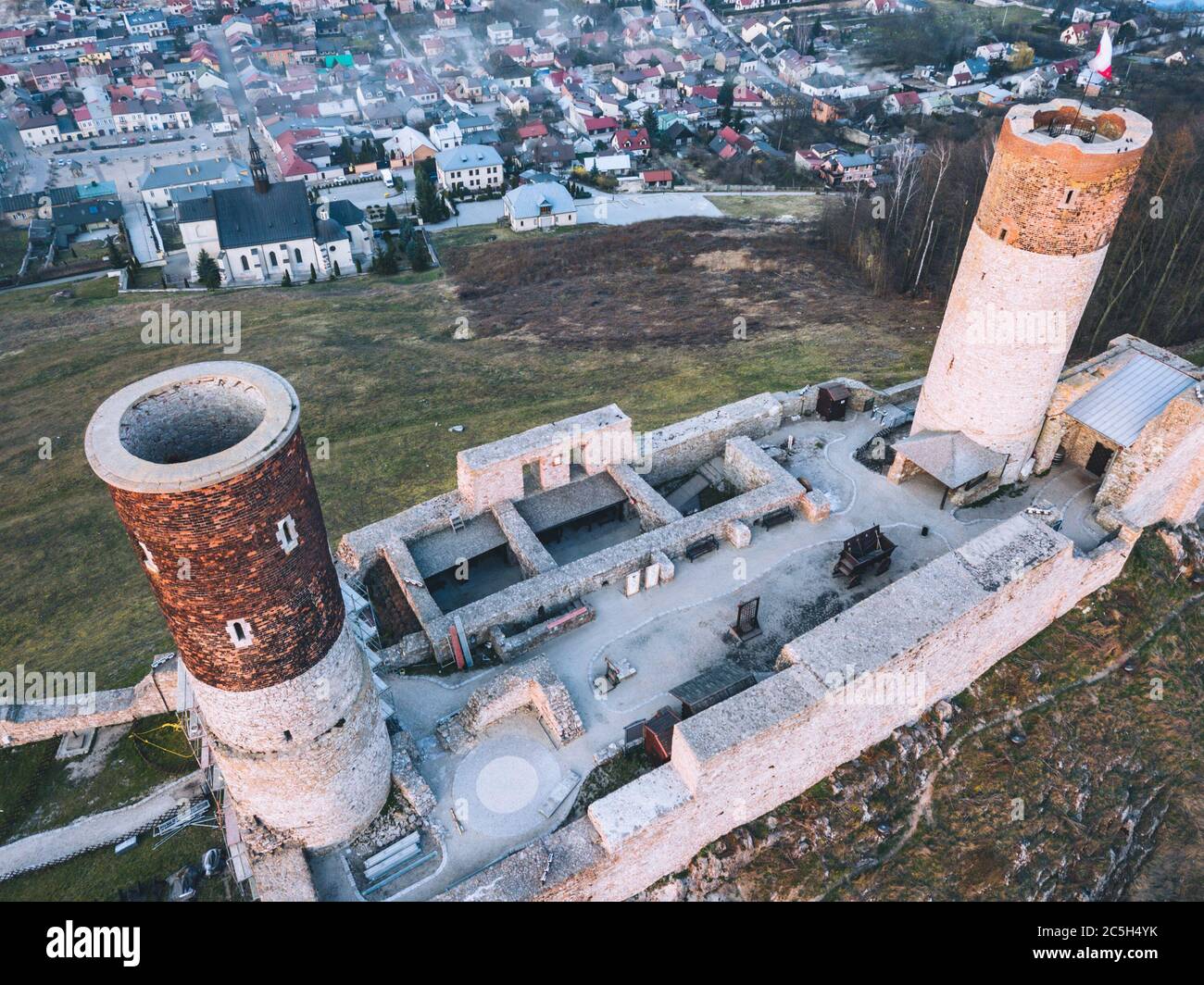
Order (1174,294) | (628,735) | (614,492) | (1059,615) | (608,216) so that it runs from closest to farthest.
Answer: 1. (628,735)
2. (1059,615)
3. (614,492)
4. (1174,294)
5. (608,216)

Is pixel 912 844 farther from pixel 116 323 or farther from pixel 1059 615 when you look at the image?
pixel 116 323

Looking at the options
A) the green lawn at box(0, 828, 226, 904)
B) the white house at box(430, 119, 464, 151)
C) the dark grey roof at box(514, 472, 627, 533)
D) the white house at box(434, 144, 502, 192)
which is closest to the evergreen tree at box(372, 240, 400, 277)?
the white house at box(434, 144, 502, 192)

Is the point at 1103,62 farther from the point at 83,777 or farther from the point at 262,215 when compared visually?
the point at 262,215

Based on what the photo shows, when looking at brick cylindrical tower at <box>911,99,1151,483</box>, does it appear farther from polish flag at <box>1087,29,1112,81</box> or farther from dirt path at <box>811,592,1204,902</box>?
dirt path at <box>811,592,1204,902</box>

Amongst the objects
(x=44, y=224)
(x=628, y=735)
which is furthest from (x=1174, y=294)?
(x=44, y=224)

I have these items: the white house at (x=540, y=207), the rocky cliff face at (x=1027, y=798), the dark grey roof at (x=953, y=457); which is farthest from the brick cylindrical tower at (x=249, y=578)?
the white house at (x=540, y=207)
